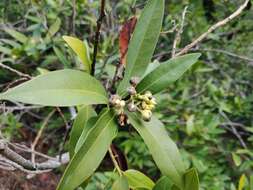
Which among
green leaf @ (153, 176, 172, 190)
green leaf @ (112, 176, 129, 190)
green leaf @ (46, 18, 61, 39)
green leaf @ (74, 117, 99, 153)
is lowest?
green leaf @ (153, 176, 172, 190)

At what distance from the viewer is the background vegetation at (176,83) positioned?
1.88 metres

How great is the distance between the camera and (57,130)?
2234 mm

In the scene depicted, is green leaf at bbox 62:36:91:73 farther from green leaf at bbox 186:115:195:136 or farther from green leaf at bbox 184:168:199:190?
green leaf at bbox 186:115:195:136

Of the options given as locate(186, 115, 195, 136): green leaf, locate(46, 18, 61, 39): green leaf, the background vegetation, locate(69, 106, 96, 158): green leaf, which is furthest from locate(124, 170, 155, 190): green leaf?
locate(46, 18, 61, 39): green leaf

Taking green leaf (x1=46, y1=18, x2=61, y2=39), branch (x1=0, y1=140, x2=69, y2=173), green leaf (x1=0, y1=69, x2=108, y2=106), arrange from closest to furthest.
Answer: green leaf (x1=0, y1=69, x2=108, y2=106)
branch (x1=0, y1=140, x2=69, y2=173)
green leaf (x1=46, y1=18, x2=61, y2=39)

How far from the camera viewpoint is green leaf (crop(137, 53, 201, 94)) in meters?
0.99

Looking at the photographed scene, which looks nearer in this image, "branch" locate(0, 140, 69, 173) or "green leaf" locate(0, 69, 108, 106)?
"green leaf" locate(0, 69, 108, 106)

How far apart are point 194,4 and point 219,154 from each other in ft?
2.94

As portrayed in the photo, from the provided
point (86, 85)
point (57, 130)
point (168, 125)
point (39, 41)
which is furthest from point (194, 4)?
point (86, 85)

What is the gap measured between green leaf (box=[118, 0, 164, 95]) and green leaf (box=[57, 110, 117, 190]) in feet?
0.42

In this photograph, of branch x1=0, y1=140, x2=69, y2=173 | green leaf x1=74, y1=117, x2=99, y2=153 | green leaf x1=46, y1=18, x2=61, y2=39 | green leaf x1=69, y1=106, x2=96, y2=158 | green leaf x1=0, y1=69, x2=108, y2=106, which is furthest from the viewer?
green leaf x1=46, y1=18, x2=61, y2=39

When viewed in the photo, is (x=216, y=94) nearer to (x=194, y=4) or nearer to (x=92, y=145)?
(x=194, y=4)

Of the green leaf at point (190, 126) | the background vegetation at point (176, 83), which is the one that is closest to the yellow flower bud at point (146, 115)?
the background vegetation at point (176, 83)

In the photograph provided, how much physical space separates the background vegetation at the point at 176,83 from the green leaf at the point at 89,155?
0.78 m
